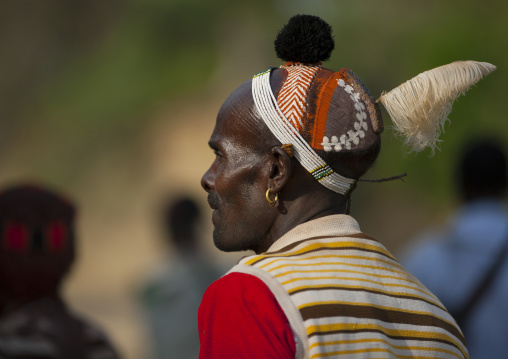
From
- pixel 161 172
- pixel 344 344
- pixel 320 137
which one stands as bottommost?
pixel 161 172

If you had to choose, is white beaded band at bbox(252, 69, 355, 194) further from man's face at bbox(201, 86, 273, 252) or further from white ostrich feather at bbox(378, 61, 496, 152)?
white ostrich feather at bbox(378, 61, 496, 152)

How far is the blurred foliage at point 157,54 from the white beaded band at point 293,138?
11273 millimetres

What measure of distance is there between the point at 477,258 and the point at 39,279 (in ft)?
7.81

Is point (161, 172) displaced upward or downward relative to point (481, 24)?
downward

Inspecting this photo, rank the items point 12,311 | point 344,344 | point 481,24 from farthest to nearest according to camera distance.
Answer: point 481,24
point 12,311
point 344,344

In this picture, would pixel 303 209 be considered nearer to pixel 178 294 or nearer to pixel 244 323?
pixel 244 323

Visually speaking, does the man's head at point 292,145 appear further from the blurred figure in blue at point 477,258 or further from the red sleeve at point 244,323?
the blurred figure in blue at point 477,258

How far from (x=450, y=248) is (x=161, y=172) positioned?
13.8 meters

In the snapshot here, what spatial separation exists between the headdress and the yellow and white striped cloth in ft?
0.65

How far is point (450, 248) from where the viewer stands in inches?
175

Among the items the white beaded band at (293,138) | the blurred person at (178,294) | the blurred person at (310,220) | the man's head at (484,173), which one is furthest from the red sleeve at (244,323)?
the blurred person at (178,294)

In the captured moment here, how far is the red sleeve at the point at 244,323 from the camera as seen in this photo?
6.25 ft

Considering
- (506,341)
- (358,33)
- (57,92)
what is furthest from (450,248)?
(57,92)

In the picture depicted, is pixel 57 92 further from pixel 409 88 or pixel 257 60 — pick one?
pixel 409 88
